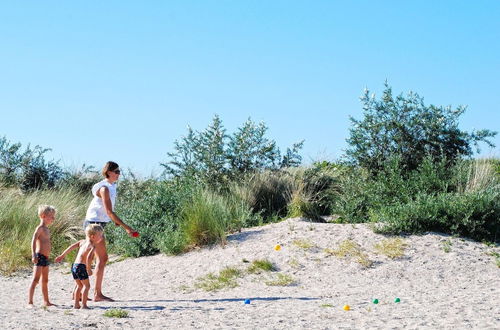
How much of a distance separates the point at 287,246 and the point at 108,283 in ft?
9.61

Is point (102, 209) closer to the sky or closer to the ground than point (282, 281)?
closer to the sky

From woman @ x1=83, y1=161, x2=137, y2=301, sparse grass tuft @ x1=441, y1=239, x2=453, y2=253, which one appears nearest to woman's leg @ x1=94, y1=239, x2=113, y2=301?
woman @ x1=83, y1=161, x2=137, y2=301

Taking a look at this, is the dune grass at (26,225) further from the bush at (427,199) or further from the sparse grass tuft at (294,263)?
the bush at (427,199)

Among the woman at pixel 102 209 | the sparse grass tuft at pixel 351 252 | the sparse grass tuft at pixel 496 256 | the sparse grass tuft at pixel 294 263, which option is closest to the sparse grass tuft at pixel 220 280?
the sparse grass tuft at pixel 294 263

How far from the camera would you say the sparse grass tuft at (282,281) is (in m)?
9.32

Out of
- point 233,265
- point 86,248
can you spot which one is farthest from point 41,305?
point 233,265

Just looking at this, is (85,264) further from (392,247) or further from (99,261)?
(392,247)

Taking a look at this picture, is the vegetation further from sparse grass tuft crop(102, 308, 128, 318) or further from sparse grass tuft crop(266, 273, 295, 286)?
sparse grass tuft crop(102, 308, 128, 318)

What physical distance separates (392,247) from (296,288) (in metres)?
2.12

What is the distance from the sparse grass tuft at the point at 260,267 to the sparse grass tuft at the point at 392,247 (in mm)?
1793

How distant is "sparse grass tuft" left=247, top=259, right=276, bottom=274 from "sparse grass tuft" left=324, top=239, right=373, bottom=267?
100 cm

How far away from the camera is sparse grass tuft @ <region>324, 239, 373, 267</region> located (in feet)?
32.7

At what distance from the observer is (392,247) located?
34.1 feet

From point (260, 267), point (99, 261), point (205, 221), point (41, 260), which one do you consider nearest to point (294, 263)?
point (260, 267)
